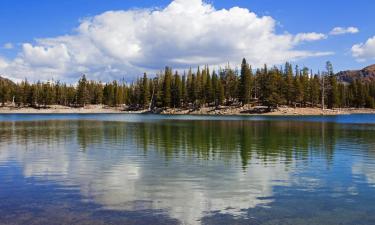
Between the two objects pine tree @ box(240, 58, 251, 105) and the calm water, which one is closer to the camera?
the calm water

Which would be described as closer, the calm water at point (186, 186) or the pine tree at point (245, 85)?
the calm water at point (186, 186)

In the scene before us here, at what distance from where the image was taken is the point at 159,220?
15633 mm

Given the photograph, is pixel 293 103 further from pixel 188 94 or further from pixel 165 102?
pixel 165 102

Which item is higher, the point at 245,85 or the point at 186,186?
the point at 245,85

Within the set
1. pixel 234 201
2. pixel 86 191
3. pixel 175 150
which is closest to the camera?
pixel 234 201

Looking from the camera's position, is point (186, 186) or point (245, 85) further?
point (245, 85)

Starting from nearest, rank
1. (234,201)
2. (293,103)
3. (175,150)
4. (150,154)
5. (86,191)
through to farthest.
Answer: (234,201)
(86,191)
(150,154)
(175,150)
(293,103)

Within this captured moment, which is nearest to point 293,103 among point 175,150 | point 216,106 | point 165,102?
point 216,106

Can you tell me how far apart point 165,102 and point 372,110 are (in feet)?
331

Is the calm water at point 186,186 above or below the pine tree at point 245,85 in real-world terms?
below

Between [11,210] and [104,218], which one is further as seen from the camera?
[11,210]

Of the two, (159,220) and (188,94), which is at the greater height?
(188,94)

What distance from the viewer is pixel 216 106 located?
7156 inches

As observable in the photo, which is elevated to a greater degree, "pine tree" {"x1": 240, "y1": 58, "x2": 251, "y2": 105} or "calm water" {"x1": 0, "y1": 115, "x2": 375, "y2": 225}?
"pine tree" {"x1": 240, "y1": 58, "x2": 251, "y2": 105}
